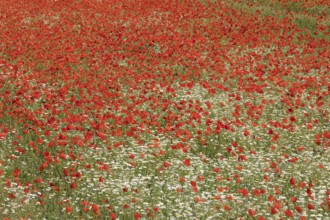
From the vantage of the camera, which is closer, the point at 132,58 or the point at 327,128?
the point at 327,128

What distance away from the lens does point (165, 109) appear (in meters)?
9.37

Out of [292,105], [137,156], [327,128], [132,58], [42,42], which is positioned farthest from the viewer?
[42,42]

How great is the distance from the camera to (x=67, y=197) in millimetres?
7145

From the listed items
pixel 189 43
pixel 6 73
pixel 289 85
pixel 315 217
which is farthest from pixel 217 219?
pixel 189 43

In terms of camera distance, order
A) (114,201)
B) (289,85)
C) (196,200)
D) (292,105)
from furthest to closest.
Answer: (289,85) → (292,105) → (114,201) → (196,200)

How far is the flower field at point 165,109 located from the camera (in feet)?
22.4

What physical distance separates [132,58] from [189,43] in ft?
6.21

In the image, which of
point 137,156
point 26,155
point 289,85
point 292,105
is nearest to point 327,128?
point 292,105

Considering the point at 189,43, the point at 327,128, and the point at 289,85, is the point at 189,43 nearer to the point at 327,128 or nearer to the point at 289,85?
the point at 289,85

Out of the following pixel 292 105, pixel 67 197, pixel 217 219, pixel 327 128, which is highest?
pixel 292 105

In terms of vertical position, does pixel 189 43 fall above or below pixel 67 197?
above

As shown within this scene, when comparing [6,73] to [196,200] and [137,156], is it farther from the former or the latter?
[196,200]

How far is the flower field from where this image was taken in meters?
6.82

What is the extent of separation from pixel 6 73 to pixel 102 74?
6.86ft
